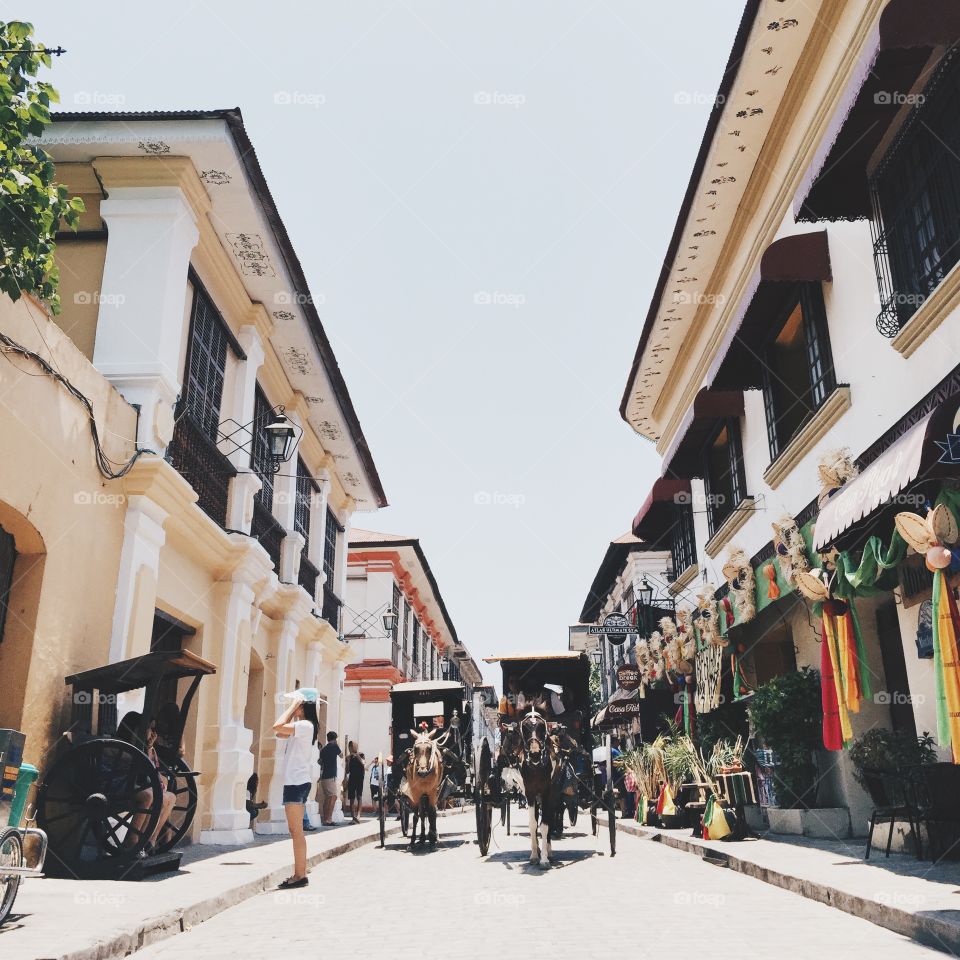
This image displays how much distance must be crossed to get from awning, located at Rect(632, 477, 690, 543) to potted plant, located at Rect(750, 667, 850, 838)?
20.8 feet

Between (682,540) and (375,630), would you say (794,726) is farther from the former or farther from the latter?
(375,630)

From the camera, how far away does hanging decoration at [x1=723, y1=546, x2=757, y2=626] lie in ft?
44.5

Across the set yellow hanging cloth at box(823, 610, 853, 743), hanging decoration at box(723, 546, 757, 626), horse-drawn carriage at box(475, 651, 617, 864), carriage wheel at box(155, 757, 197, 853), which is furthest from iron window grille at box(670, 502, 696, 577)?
carriage wheel at box(155, 757, 197, 853)

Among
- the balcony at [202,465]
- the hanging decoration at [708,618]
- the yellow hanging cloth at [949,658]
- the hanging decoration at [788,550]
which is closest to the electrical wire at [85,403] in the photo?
the balcony at [202,465]

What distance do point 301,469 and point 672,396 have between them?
7.90 metres

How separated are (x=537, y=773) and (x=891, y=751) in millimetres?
3739

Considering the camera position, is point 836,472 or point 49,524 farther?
point 836,472

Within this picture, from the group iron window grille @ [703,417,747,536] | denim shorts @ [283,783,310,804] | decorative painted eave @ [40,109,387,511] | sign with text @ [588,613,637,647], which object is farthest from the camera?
sign with text @ [588,613,637,647]

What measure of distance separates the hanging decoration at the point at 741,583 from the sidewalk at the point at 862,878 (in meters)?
3.07

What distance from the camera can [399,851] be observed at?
13.6 m

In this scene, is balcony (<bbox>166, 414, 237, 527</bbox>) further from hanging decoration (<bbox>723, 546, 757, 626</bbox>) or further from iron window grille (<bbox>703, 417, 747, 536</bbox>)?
iron window grille (<bbox>703, 417, 747, 536</bbox>)

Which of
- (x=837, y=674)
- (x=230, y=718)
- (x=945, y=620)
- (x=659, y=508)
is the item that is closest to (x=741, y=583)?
(x=837, y=674)

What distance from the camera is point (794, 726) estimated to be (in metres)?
12.1

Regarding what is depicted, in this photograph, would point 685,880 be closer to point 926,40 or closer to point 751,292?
point 751,292
